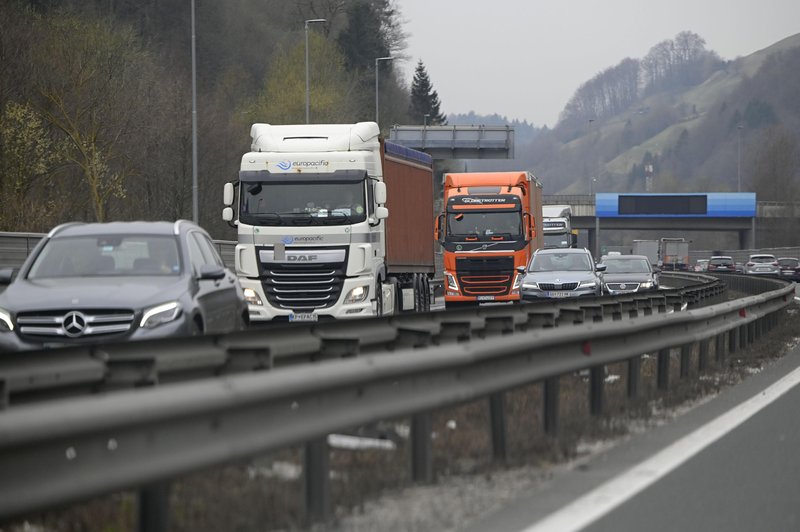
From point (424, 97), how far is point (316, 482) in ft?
424

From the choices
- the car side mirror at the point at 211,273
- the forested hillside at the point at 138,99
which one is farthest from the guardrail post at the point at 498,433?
the forested hillside at the point at 138,99

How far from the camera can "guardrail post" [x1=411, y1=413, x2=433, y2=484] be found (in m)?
7.95

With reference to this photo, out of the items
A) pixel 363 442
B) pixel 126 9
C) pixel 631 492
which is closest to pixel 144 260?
pixel 363 442

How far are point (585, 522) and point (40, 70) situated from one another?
4132 cm

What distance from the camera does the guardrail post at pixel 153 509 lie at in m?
5.53

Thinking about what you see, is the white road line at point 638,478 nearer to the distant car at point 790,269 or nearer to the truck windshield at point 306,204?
the truck windshield at point 306,204

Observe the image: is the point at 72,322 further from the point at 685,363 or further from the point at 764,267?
the point at 764,267

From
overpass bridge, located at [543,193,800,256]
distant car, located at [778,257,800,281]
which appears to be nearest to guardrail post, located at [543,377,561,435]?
distant car, located at [778,257,800,281]

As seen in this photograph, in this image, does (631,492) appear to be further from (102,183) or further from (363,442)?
(102,183)

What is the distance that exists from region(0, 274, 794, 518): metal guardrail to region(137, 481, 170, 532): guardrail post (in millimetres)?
235

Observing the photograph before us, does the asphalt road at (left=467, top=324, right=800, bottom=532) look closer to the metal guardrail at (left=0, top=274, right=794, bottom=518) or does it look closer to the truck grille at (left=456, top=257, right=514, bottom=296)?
the metal guardrail at (left=0, top=274, right=794, bottom=518)

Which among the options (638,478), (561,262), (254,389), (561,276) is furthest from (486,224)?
(254,389)

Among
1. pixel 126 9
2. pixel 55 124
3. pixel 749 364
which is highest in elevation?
pixel 126 9

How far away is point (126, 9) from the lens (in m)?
80.8
